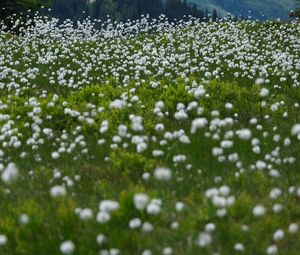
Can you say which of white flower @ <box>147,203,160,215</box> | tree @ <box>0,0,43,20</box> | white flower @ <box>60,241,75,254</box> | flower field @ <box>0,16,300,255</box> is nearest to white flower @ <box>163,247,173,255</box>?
flower field @ <box>0,16,300,255</box>

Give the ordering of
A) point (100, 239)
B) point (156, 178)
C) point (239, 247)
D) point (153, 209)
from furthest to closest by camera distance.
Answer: point (156, 178)
point (153, 209)
point (100, 239)
point (239, 247)

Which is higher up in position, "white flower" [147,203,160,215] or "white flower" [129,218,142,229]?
"white flower" [147,203,160,215]

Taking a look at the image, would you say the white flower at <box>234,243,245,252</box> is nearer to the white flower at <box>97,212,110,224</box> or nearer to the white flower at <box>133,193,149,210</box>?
the white flower at <box>133,193,149,210</box>

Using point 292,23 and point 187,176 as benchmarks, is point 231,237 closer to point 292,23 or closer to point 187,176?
point 187,176

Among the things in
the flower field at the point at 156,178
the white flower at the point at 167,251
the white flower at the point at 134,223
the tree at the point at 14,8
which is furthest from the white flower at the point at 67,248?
the tree at the point at 14,8

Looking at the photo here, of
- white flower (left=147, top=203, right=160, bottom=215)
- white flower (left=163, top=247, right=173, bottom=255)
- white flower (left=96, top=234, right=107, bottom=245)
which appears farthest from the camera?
white flower (left=147, top=203, right=160, bottom=215)

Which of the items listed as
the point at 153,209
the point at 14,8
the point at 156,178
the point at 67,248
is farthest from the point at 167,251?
the point at 14,8

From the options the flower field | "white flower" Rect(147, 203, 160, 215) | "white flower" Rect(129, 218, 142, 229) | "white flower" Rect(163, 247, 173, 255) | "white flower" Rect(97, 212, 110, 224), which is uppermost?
"white flower" Rect(147, 203, 160, 215)

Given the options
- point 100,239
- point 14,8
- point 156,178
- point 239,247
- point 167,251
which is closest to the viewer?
point 167,251

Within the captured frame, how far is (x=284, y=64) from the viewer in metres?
16.8

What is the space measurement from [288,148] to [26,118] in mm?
5878

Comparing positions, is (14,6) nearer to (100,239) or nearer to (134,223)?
(134,223)

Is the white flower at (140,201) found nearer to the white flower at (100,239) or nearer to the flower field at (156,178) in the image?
the flower field at (156,178)

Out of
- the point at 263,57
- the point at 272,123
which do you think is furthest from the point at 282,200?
the point at 263,57
